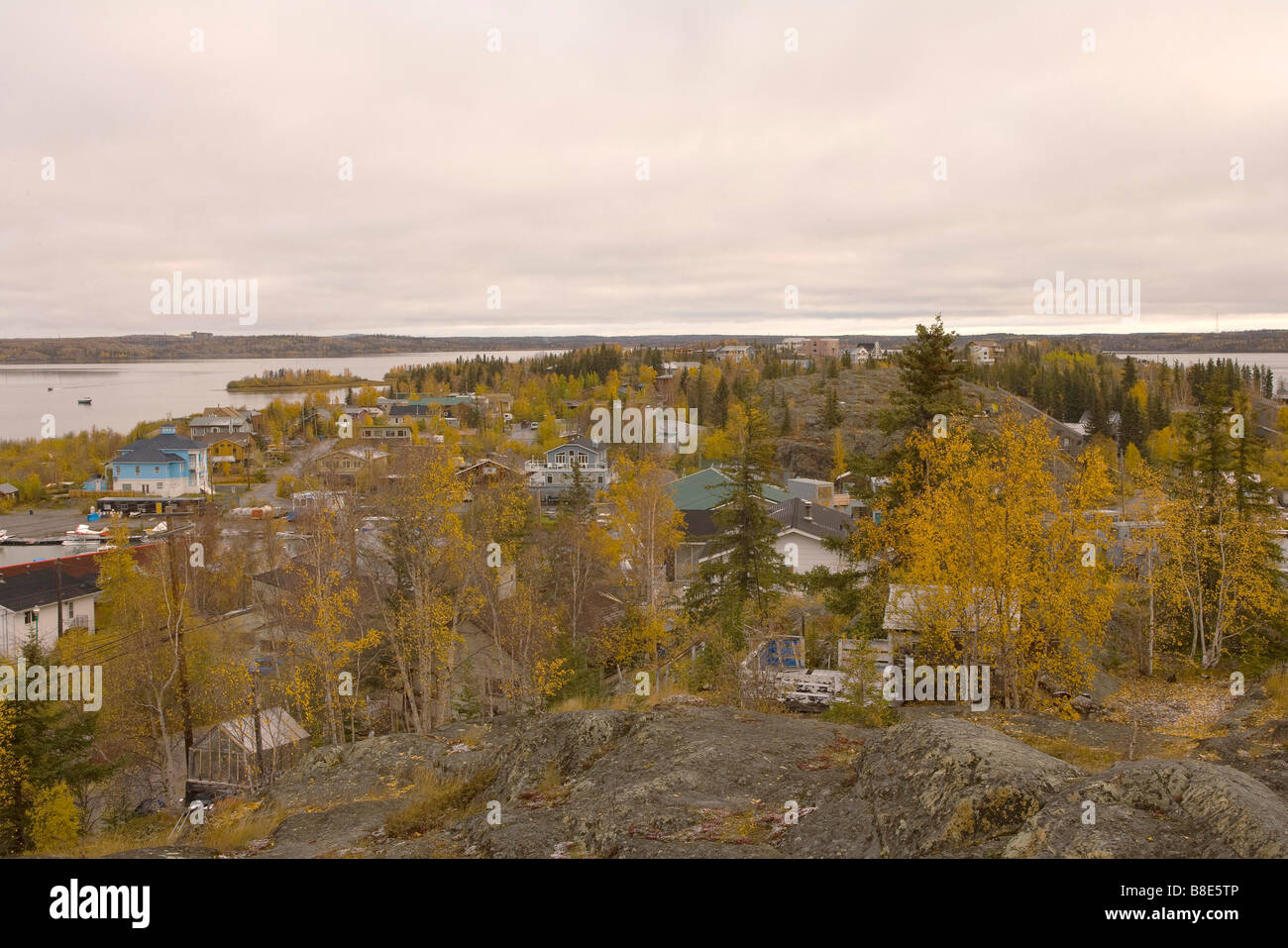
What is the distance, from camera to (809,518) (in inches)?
1891

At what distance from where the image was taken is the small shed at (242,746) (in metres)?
25.0

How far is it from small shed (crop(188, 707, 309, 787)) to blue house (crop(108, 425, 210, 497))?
212 feet

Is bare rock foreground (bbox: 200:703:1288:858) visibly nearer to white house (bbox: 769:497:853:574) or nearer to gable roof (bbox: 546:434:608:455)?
white house (bbox: 769:497:853:574)

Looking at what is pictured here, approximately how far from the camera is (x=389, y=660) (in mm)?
29000

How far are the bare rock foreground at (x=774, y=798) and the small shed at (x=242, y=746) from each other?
52.6ft

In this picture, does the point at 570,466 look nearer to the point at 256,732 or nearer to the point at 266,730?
the point at 266,730

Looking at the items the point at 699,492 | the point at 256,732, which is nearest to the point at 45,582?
the point at 256,732

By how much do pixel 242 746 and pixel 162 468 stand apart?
70.7 m

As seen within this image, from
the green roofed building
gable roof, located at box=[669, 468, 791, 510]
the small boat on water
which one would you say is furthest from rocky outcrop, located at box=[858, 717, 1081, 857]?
the small boat on water

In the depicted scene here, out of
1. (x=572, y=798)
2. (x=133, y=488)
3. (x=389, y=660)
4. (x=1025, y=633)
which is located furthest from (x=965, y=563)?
(x=133, y=488)

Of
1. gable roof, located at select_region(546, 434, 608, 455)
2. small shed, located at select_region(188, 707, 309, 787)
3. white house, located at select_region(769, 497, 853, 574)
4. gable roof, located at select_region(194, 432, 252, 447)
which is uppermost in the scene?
gable roof, located at select_region(194, 432, 252, 447)

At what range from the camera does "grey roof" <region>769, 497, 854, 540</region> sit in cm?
4425
